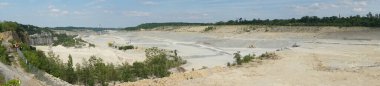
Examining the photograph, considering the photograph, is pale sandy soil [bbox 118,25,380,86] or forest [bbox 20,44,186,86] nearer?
forest [bbox 20,44,186,86]

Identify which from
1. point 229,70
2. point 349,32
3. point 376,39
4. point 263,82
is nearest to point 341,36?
point 349,32

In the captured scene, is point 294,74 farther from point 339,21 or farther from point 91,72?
point 339,21

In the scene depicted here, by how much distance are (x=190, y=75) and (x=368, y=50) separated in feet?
87.8

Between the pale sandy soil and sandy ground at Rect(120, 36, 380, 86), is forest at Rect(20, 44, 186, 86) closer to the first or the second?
the pale sandy soil

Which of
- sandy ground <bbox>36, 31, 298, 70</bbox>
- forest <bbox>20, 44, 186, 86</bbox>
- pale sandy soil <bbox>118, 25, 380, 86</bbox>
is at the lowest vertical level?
sandy ground <bbox>36, 31, 298, 70</bbox>

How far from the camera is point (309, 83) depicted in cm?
3197

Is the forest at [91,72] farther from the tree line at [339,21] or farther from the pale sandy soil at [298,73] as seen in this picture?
the tree line at [339,21]

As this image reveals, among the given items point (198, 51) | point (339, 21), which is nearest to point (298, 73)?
point (198, 51)

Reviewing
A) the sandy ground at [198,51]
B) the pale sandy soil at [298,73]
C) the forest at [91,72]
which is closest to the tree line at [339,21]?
the sandy ground at [198,51]

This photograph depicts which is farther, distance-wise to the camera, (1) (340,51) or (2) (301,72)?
(1) (340,51)

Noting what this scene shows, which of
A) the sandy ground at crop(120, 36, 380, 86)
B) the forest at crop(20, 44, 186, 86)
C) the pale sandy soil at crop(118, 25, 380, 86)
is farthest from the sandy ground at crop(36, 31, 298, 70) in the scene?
the forest at crop(20, 44, 186, 86)

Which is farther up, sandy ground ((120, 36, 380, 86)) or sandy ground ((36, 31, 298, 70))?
sandy ground ((120, 36, 380, 86))

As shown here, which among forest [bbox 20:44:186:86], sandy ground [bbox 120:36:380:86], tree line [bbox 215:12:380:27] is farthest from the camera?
tree line [bbox 215:12:380:27]

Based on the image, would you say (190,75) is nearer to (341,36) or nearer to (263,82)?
(263,82)
